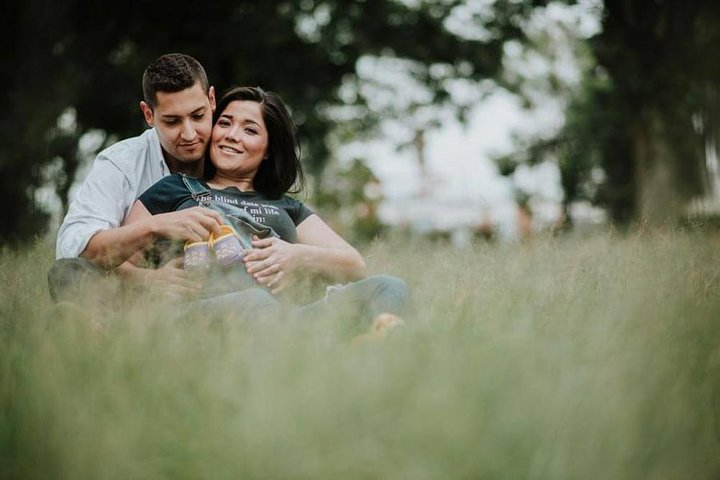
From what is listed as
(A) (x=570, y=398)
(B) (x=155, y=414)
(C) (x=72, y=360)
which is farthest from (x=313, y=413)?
(C) (x=72, y=360)

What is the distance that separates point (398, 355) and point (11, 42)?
34.8 ft

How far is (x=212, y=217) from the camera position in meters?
3.12

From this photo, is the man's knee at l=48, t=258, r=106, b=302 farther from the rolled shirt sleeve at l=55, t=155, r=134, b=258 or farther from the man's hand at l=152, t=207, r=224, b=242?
the man's hand at l=152, t=207, r=224, b=242

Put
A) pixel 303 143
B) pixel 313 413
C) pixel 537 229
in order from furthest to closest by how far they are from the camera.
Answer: pixel 303 143 < pixel 537 229 < pixel 313 413

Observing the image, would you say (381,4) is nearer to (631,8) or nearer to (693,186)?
(631,8)

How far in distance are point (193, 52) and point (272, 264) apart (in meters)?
8.57

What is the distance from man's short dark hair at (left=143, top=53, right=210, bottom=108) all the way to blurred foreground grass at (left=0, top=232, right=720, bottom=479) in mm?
1355

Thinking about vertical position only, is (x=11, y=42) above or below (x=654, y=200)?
above

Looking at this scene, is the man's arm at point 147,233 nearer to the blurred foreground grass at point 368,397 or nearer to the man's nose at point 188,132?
the blurred foreground grass at point 368,397

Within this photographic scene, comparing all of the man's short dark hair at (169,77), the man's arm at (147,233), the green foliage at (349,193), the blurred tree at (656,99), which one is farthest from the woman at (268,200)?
the green foliage at (349,193)

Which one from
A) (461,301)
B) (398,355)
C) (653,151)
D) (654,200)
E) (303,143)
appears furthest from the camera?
(303,143)

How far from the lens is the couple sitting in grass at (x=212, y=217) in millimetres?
3014

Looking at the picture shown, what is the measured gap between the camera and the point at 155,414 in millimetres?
1861

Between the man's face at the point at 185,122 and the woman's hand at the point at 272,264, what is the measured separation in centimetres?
68
